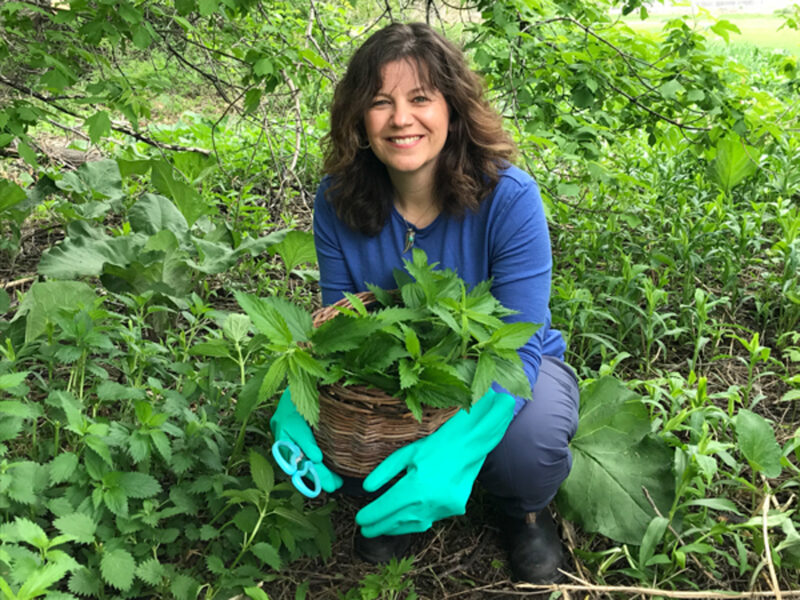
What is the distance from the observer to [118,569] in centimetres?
134

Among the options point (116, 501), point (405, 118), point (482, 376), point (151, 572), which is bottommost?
point (151, 572)

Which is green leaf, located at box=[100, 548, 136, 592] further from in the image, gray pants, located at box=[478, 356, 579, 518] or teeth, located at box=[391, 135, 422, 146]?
teeth, located at box=[391, 135, 422, 146]

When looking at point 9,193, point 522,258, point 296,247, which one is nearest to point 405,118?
point 522,258

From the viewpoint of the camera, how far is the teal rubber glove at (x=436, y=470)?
1.42 m

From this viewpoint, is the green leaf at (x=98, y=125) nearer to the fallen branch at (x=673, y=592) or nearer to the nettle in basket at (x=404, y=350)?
the nettle in basket at (x=404, y=350)

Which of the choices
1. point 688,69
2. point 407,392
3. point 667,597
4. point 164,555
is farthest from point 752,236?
point 164,555

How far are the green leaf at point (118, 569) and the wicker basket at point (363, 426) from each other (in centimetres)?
44

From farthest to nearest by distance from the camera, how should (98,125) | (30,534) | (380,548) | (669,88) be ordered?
(669,88), (98,125), (380,548), (30,534)

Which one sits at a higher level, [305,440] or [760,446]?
[305,440]

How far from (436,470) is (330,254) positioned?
761mm

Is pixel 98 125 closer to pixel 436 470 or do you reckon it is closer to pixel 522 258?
pixel 522 258

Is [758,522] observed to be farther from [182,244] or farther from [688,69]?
[182,244]

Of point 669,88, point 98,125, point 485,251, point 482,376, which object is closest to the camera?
point 482,376

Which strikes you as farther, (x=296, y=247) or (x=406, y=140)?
(x=296, y=247)
